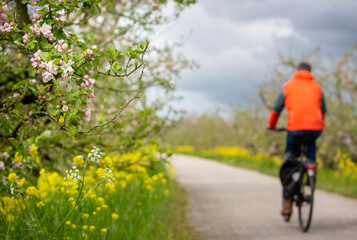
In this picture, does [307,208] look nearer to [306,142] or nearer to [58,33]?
[306,142]

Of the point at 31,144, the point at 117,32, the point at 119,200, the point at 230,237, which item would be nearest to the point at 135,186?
the point at 119,200

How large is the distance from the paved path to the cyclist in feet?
1.64

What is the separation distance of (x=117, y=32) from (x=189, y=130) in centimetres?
3434

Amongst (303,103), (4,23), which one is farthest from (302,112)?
(4,23)

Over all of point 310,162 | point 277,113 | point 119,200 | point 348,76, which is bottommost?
point 119,200

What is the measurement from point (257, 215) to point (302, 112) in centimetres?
192

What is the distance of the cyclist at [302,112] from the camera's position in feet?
16.6

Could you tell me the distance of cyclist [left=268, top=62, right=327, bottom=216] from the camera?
5055mm

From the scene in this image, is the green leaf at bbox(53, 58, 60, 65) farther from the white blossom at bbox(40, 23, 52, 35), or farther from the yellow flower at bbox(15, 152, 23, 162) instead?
the yellow flower at bbox(15, 152, 23, 162)

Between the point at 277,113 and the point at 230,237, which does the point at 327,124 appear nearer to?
the point at 277,113

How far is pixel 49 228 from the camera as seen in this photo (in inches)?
111

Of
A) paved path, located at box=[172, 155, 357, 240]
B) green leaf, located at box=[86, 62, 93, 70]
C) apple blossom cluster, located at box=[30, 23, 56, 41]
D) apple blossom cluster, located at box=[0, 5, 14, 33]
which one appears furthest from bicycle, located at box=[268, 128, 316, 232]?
apple blossom cluster, located at box=[0, 5, 14, 33]

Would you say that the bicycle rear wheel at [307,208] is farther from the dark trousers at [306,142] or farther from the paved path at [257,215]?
the dark trousers at [306,142]

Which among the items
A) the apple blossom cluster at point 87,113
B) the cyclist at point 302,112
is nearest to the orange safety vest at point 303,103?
the cyclist at point 302,112
